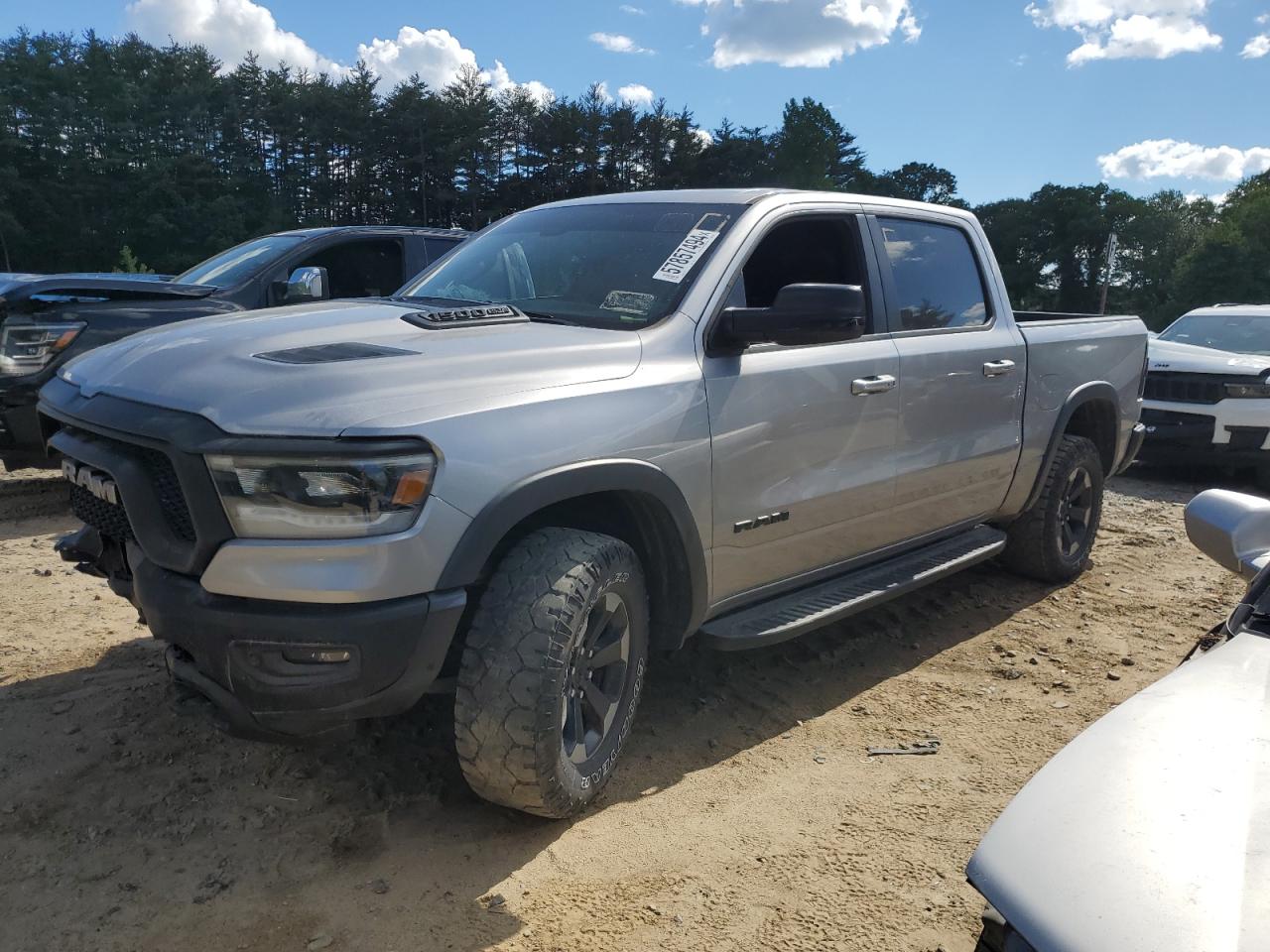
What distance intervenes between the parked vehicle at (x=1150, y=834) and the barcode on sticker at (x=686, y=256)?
1.98 meters

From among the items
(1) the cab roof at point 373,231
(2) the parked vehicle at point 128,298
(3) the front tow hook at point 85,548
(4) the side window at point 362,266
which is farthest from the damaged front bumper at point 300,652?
(1) the cab roof at point 373,231

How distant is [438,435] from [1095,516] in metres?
4.43

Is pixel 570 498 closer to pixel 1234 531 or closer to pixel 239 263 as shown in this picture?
pixel 1234 531

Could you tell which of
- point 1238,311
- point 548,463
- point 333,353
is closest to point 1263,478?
point 1238,311

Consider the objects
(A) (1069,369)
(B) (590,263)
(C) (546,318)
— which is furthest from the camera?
(A) (1069,369)

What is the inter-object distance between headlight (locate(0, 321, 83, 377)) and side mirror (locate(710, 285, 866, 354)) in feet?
13.8

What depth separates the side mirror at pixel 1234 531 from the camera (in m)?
2.12

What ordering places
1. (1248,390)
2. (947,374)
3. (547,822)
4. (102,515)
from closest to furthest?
(102,515)
(547,822)
(947,374)
(1248,390)

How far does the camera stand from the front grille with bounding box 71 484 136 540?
260cm

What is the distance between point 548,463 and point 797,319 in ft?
3.15

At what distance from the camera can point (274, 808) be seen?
286 centimetres

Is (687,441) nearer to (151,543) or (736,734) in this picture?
(736,734)

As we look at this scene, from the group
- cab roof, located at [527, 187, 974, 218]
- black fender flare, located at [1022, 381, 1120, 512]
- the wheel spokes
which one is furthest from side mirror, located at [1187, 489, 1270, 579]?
black fender flare, located at [1022, 381, 1120, 512]

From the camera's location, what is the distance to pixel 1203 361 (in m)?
8.37
